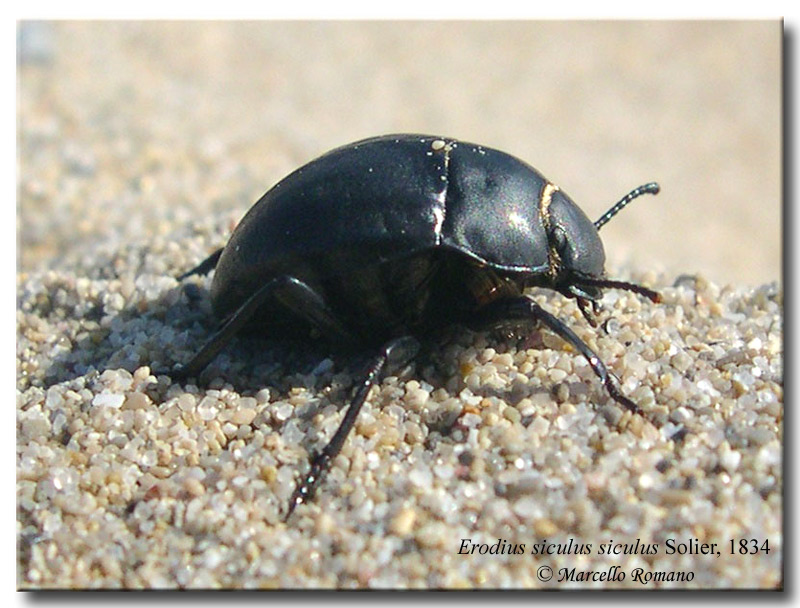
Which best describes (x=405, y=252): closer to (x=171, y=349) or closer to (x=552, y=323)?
(x=552, y=323)

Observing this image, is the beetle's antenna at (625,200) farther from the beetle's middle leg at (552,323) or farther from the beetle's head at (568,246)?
the beetle's middle leg at (552,323)

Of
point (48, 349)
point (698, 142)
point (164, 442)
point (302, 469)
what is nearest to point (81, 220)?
point (48, 349)

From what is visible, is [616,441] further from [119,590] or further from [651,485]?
[119,590]

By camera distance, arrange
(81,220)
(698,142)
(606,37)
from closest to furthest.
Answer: (81,220) < (698,142) < (606,37)

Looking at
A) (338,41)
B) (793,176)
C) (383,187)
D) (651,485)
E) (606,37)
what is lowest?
(651,485)

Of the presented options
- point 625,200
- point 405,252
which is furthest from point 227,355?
point 625,200

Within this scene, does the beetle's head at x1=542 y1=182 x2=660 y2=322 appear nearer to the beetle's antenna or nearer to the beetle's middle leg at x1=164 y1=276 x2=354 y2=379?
the beetle's antenna

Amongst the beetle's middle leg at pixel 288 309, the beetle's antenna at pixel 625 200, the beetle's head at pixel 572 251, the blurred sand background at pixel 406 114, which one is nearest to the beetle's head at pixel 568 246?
the beetle's head at pixel 572 251
